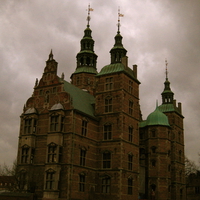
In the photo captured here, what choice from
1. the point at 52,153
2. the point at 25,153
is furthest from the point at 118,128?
the point at 25,153

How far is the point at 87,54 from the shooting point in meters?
64.4

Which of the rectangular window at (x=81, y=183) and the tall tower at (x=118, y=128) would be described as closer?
the rectangular window at (x=81, y=183)

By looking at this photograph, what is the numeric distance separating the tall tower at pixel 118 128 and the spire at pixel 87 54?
1137 cm

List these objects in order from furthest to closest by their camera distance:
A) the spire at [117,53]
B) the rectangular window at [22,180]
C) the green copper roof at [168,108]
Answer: the green copper roof at [168,108] → the spire at [117,53] → the rectangular window at [22,180]

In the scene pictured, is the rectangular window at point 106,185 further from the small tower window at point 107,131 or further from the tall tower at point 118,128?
the small tower window at point 107,131

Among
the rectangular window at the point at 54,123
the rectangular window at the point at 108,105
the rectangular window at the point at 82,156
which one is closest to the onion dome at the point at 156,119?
the rectangular window at the point at 108,105

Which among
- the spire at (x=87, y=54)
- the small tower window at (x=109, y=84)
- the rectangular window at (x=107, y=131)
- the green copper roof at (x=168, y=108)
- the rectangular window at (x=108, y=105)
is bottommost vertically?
the rectangular window at (x=107, y=131)

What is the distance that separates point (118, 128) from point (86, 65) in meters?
22.0

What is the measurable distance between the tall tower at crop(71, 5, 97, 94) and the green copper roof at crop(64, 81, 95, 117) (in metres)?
12.2

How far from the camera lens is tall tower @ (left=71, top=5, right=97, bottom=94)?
6438 cm

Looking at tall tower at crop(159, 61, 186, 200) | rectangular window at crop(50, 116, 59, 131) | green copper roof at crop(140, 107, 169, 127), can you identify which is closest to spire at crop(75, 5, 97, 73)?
green copper roof at crop(140, 107, 169, 127)

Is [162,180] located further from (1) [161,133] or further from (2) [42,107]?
(2) [42,107]

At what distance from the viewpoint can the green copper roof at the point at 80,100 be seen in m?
47.2

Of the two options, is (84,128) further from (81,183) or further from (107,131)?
(81,183)
